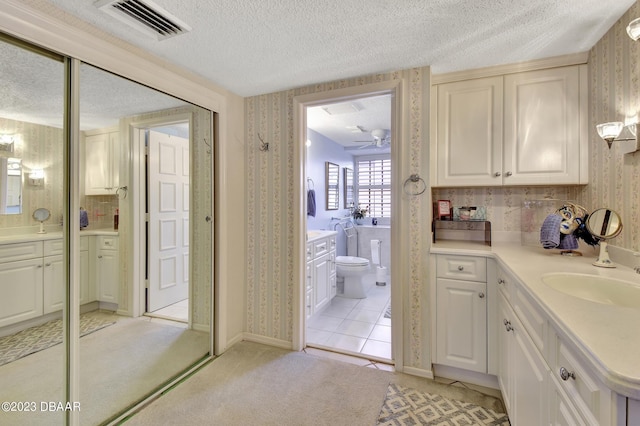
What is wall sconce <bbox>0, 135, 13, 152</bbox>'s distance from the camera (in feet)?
4.49

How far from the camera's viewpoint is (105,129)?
1.70 meters

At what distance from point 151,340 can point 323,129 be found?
121 inches

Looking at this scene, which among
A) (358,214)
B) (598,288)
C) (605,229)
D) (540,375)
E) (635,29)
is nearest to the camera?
(540,375)

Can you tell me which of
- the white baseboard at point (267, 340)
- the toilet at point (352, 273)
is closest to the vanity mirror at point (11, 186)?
the white baseboard at point (267, 340)

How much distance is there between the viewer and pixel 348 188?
17.3 ft

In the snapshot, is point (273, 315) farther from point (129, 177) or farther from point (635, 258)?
point (635, 258)

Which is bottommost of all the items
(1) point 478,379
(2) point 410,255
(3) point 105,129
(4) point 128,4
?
(1) point 478,379

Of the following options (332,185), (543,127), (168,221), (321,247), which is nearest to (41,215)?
(168,221)

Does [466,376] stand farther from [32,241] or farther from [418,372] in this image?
[32,241]

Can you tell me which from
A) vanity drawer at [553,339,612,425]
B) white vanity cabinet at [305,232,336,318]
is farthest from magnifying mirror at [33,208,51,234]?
vanity drawer at [553,339,612,425]

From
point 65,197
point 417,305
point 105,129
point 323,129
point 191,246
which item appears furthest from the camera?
point 323,129

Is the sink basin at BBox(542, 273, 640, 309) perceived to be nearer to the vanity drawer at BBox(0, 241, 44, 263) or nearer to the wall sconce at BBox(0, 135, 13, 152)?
the vanity drawer at BBox(0, 241, 44, 263)

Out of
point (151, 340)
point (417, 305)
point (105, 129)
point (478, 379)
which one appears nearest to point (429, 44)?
point (417, 305)

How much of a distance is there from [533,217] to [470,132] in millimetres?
845
